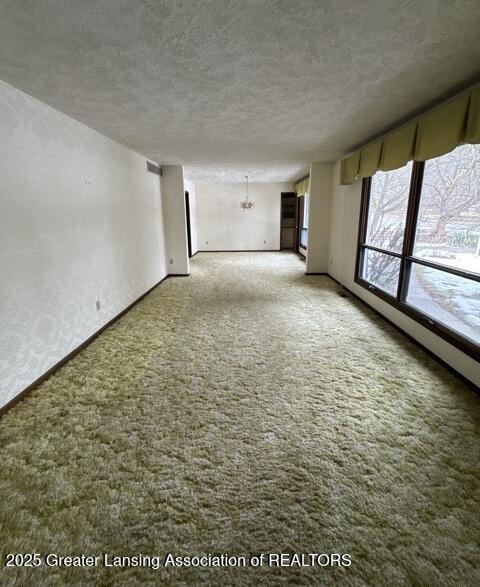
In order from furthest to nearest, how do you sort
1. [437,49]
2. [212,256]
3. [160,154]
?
[212,256], [160,154], [437,49]

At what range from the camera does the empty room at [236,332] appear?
1247mm

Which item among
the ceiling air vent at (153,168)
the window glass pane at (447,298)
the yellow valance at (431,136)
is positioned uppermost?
the ceiling air vent at (153,168)

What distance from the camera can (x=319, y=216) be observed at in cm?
602

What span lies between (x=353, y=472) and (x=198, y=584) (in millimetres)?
913

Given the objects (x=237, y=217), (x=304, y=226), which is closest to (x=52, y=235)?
(x=304, y=226)

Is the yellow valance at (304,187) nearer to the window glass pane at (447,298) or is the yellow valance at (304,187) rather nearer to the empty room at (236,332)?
the empty room at (236,332)

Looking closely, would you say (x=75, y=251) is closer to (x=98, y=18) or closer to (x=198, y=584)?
(x=98, y=18)

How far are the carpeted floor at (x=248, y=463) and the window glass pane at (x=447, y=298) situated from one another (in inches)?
16.8

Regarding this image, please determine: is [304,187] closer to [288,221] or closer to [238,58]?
[288,221]

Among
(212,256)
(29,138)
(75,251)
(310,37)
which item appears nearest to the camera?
(310,37)

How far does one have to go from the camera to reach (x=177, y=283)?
18.8 feet

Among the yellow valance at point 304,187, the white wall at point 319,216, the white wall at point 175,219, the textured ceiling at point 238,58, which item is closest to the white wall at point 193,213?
the white wall at point 175,219

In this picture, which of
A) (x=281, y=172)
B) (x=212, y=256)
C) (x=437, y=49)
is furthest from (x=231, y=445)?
(x=212, y=256)

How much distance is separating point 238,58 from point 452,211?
2.27 metres
